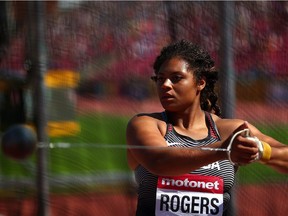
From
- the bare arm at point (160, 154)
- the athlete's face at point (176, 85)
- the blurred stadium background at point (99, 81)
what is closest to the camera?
the bare arm at point (160, 154)

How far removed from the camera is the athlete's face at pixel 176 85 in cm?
336

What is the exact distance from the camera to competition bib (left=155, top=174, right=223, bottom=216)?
3.32 m

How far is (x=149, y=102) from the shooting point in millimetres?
4648

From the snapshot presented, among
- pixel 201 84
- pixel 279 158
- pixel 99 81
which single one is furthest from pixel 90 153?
pixel 279 158

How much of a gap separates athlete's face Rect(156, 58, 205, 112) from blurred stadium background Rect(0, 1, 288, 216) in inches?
44.6

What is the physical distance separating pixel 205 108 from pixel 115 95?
96 centimetres

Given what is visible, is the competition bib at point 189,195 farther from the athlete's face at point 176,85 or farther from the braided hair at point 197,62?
the braided hair at point 197,62

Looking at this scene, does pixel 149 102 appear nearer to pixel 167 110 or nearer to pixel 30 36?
pixel 30 36

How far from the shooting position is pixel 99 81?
4570 mm

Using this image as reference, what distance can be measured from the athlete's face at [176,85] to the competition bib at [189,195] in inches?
12.7

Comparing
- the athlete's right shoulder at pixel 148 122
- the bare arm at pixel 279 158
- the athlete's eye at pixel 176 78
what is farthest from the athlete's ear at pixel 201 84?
the bare arm at pixel 279 158

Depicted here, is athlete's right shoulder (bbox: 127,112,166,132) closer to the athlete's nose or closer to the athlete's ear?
the athlete's nose

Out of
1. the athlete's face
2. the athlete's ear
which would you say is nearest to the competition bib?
the athlete's face

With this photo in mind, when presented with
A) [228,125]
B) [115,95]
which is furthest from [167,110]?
[115,95]
